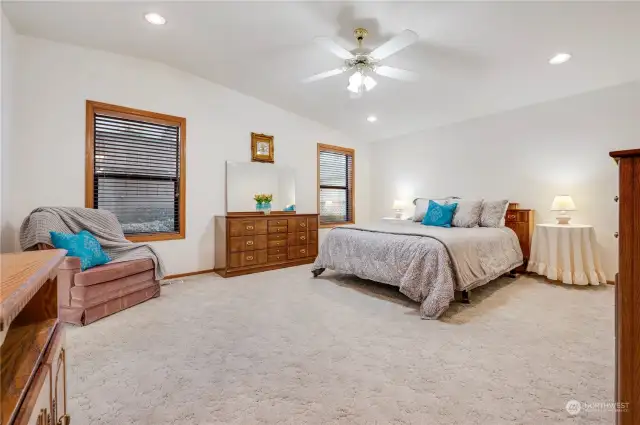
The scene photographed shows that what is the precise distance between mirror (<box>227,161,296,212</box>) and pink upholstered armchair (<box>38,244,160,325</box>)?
1811 mm

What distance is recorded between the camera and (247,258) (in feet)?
13.9

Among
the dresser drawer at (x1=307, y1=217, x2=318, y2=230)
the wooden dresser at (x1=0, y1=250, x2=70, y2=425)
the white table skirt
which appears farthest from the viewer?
the dresser drawer at (x1=307, y1=217, x2=318, y2=230)

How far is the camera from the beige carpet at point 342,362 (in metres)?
1.44

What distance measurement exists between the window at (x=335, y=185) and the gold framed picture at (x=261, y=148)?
106 cm

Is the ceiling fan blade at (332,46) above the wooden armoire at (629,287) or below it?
above

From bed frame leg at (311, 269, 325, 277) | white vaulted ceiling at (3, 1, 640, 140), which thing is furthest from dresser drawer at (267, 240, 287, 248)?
white vaulted ceiling at (3, 1, 640, 140)

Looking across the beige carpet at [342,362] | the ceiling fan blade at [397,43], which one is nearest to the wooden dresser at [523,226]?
the beige carpet at [342,362]

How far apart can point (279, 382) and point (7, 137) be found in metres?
3.40

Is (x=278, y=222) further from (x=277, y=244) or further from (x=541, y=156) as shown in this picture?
(x=541, y=156)

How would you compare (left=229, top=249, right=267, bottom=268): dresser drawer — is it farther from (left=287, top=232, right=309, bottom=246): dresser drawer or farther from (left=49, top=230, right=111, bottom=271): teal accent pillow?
(left=49, top=230, right=111, bottom=271): teal accent pillow

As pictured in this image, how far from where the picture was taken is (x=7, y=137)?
9.36 feet

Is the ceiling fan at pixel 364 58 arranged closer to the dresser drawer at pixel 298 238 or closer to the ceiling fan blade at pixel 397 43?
the ceiling fan blade at pixel 397 43

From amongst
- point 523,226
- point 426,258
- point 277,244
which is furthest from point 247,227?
point 523,226

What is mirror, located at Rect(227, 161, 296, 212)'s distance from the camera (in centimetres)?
457
